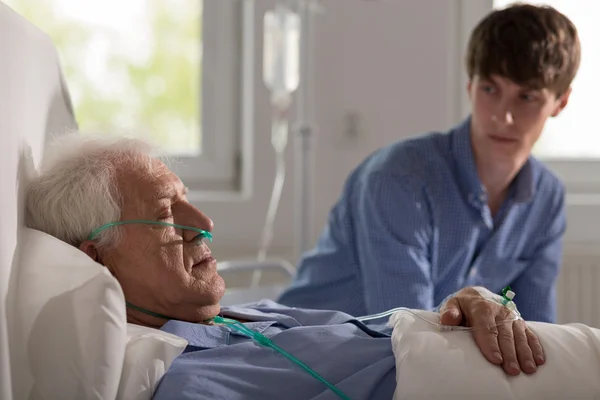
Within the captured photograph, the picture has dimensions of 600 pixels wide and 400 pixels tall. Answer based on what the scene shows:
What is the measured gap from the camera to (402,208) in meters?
2.13

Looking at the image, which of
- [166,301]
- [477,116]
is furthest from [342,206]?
[166,301]

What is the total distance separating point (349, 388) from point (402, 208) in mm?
873

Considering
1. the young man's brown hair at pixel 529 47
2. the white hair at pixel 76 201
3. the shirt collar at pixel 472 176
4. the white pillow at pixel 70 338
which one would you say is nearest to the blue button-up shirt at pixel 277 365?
the white pillow at pixel 70 338

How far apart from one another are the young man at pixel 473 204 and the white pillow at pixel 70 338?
0.97 metres

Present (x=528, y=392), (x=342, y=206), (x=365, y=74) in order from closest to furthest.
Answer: (x=528, y=392), (x=342, y=206), (x=365, y=74)

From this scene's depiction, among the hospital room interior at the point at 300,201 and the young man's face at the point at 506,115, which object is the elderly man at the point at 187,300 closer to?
→ the hospital room interior at the point at 300,201

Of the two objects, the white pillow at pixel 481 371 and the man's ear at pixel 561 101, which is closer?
the white pillow at pixel 481 371

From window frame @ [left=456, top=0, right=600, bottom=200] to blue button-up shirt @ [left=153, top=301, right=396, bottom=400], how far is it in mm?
1964

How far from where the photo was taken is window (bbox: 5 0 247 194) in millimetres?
3367

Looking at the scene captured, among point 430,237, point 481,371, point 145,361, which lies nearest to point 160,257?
point 145,361

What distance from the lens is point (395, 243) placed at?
2.08 meters

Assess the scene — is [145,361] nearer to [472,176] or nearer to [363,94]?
[472,176]

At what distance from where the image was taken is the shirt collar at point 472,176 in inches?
88.4

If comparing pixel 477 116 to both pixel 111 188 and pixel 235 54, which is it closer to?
pixel 111 188
